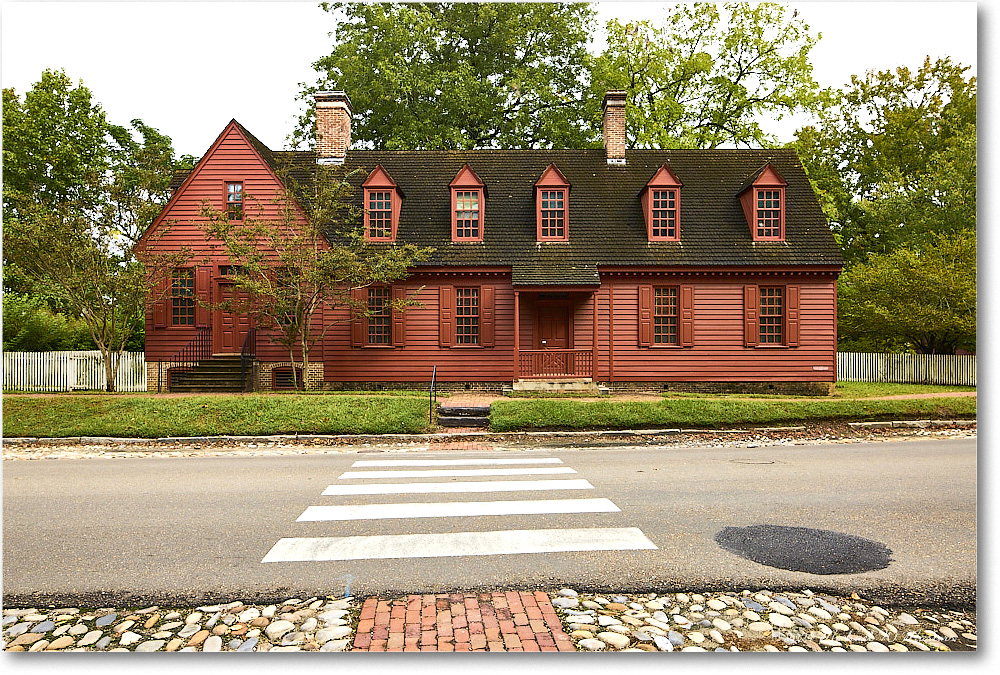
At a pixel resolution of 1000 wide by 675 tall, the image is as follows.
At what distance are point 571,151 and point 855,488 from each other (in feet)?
56.9

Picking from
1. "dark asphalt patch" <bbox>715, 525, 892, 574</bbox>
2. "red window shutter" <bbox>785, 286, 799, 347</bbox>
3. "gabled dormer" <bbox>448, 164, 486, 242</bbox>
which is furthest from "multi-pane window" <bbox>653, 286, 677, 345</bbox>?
"dark asphalt patch" <bbox>715, 525, 892, 574</bbox>

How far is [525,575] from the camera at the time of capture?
4.62 metres

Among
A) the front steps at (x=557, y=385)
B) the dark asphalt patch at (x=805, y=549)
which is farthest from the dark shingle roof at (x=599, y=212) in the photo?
the dark asphalt patch at (x=805, y=549)

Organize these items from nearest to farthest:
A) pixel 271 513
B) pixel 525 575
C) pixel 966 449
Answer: pixel 525 575 → pixel 271 513 → pixel 966 449

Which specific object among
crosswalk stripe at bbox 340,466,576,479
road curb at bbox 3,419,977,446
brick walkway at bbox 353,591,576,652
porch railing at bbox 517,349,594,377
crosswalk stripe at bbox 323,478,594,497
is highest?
porch railing at bbox 517,349,594,377

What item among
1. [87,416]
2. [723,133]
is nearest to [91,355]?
[87,416]

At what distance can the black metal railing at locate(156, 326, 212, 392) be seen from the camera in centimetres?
1872

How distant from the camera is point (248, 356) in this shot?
1848 cm

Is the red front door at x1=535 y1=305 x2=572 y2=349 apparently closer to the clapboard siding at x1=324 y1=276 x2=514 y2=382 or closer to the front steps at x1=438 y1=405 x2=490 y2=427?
the clapboard siding at x1=324 y1=276 x2=514 y2=382

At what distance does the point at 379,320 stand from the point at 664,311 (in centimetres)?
905

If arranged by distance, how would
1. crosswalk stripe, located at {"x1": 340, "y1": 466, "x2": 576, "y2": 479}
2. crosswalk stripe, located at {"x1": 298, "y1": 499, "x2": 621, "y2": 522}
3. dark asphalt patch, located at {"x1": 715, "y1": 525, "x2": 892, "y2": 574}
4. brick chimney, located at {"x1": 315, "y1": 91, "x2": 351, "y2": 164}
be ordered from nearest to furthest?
dark asphalt patch, located at {"x1": 715, "y1": 525, "x2": 892, "y2": 574}, crosswalk stripe, located at {"x1": 298, "y1": 499, "x2": 621, "y2": 522}, crosswalk stripe, located at {"x1": 340, "y1": 466, "x2": 576, "y2": 479}, brick chimney, located at {"x1": 315, "y1": 91, "x2": 351, "y2": 164}

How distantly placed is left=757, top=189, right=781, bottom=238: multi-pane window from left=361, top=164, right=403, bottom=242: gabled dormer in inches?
455

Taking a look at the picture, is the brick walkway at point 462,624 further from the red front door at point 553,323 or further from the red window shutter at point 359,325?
the red front door at point 553,323

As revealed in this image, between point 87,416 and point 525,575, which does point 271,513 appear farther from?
point 87,416
